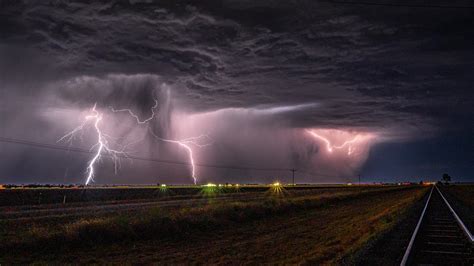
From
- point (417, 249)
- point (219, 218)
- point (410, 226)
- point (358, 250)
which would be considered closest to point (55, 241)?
point (219, 218)

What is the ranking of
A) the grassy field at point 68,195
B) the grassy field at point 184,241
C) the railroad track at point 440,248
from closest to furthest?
the railroad track at point 440,248 < the grassy field at point 184,241 < the grassy field at point 68,195

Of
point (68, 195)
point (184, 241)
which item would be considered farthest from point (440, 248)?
point (68, 195)

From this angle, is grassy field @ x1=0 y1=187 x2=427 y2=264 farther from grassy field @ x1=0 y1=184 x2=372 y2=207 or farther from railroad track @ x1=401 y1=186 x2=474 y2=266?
grassy field @ x1=0 y1=184 x2=372 y2=207

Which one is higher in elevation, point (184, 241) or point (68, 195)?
point (184, 241)

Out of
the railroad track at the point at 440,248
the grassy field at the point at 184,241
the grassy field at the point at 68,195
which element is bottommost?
the grassy field at the point at 68,195

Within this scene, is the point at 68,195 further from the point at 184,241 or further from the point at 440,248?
the point at 440,248

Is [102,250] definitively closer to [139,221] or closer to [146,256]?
[146,256]

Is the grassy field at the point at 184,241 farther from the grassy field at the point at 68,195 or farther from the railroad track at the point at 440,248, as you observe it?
the grassy field at the point at 68,195

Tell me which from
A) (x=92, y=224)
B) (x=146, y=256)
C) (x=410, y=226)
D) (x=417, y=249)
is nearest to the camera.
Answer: (x=417, y=249)

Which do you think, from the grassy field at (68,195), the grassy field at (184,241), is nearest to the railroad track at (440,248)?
the grassy field at (184,241)

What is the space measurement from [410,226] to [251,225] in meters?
8.97

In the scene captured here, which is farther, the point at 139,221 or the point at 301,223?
the point at 301,223

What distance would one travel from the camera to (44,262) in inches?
508

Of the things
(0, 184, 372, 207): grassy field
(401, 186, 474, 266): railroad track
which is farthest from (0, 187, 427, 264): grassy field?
(0, 184, 372, 207): grassy field
